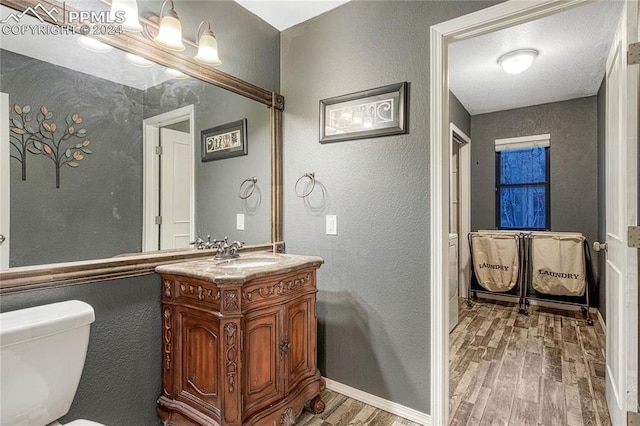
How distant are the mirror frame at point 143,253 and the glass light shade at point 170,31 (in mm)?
85

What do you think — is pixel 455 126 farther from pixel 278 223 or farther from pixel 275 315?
pixel 275 315

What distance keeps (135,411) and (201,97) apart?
5.53 ft

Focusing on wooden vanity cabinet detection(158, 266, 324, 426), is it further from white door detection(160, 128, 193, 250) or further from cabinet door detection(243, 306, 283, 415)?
white door detection(160, 128, 193, 250)

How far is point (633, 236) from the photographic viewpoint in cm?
139

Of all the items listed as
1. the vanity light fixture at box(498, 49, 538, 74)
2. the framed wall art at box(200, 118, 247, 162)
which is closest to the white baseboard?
the framed wall art at box(200, 118, 247, 162)

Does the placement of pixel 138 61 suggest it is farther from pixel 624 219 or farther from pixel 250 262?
pixel 624 219

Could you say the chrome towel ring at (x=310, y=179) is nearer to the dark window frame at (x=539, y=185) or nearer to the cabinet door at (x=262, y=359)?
the cabinet door at (x=262, y=359)

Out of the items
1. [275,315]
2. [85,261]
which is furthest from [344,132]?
[85,261]

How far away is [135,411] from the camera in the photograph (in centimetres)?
154

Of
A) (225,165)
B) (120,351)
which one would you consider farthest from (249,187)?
(120,351)

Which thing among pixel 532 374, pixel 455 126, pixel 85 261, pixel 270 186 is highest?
pixel 455 126

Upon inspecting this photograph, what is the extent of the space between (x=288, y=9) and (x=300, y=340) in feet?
6.88

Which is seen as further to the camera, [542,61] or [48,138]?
[542,61]

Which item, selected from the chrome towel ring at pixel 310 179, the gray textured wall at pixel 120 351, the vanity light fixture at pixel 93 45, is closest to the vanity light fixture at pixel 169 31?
the vanity light fixture at pixel 93 45
